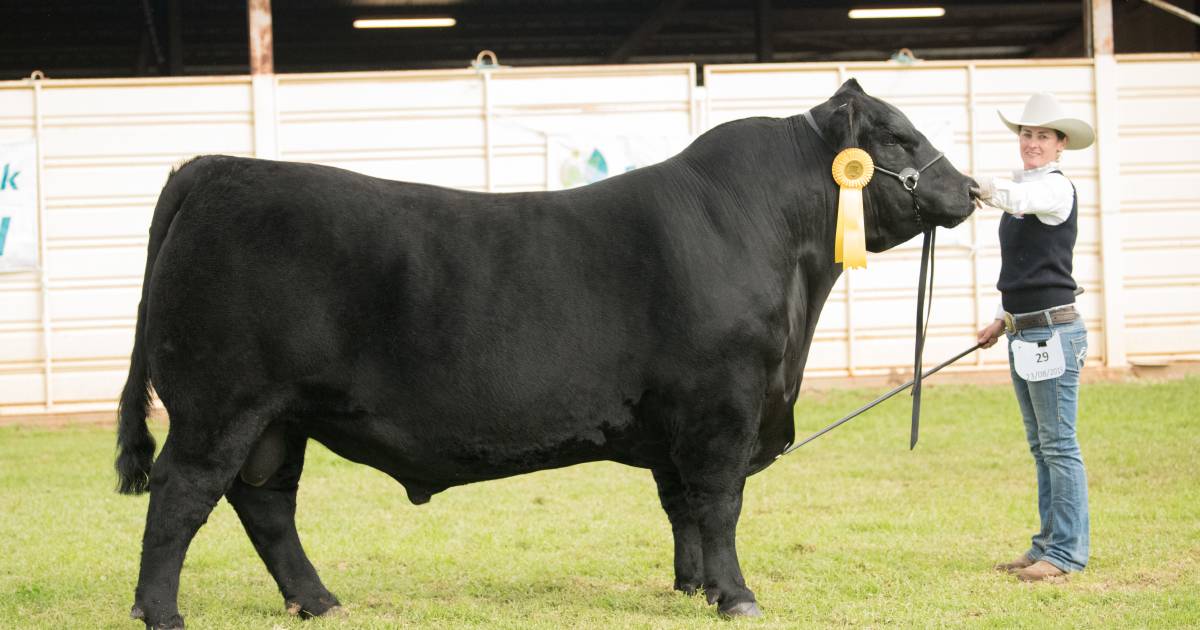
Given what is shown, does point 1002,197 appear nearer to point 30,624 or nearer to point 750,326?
point 750,326

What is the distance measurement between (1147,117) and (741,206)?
1074 cm

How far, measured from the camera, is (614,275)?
4.86m

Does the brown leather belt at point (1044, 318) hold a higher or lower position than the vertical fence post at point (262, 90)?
lower

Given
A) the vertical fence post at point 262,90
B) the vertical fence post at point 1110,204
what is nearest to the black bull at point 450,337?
the vertical fence post at point 262,90

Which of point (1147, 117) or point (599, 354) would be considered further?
point (1147, 117)

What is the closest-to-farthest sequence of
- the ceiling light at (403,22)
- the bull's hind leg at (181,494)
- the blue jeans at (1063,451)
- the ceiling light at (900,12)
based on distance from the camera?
the bull's hind leg at (181,494)
the blue jeans at (1063,451)
the ceiling light at (900,12)
the ceiling light at (403,22)

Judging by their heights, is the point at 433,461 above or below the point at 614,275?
below

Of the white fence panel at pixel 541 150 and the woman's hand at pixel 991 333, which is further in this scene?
the white fence panel at pixel 541 150

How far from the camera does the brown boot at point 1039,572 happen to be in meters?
5.63

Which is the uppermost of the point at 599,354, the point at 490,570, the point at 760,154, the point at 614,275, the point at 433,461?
the point at 760,154

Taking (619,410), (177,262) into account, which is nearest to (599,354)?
(619,410)

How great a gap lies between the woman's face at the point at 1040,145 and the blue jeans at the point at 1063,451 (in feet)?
2.51

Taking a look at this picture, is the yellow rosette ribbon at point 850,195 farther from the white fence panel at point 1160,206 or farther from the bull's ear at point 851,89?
the white fence panel at point 1160,206

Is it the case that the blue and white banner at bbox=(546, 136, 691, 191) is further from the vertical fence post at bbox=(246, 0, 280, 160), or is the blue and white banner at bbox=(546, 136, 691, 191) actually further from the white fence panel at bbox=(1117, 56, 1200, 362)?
the white fence panel at bbox=(1117, 56, 1200, 362)
